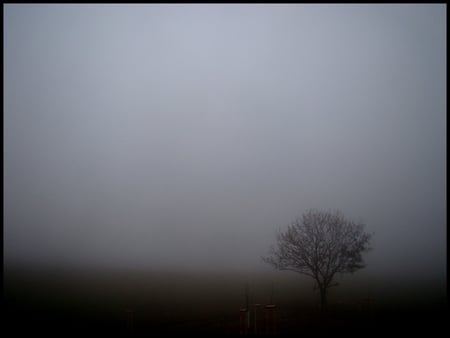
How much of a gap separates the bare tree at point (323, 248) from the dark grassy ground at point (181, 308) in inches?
85.8

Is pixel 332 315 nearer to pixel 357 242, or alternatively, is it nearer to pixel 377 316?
pixel 377 316

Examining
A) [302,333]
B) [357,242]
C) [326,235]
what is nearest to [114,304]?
[302,333]

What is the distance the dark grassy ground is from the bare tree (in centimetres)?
218

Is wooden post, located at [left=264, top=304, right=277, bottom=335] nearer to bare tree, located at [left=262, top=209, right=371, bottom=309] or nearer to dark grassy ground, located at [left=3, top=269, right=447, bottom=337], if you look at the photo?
dark grassy ground, located at [left=3, top=269, right=447, bottom=337]

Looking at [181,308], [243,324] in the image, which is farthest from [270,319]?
[181,308]

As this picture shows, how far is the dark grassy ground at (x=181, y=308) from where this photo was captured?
59.7 ft

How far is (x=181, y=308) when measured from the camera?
21812 mm

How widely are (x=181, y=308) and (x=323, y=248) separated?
8.30 m

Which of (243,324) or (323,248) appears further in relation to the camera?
(323,248)

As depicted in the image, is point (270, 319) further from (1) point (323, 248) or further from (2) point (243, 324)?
(1) point (323, 248)

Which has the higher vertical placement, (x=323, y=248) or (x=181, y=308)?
(x=323, y=248)

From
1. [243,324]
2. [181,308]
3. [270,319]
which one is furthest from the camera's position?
[181,308]

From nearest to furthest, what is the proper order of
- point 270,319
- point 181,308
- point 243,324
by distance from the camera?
point 243,324, point 270,319, point 181,308

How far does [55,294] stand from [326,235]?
16177 mm
